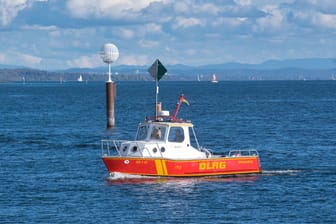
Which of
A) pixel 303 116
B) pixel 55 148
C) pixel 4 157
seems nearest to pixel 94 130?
pixel 55 148

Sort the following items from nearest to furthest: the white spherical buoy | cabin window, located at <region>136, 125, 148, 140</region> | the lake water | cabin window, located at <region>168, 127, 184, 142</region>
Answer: the lake water < cabin window, located at <region>168, 127, 184, 142</region> < cabin window, located at <region>136, 125, 148, 140</region> < the white spherical buoy

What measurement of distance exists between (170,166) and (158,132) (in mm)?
2296

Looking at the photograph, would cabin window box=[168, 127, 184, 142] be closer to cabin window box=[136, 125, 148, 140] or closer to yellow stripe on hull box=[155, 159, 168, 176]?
cabin window box=[136, 125, 148, 140]

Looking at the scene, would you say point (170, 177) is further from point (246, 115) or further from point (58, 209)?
point (246, 115)

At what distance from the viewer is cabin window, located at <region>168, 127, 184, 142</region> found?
52.2m

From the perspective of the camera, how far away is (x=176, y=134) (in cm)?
5238

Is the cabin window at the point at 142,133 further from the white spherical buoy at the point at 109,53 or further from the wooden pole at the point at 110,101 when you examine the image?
the white spherical buoy at the point at 109,53

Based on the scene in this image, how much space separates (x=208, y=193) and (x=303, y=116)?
71.6m

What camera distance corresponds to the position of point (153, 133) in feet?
172

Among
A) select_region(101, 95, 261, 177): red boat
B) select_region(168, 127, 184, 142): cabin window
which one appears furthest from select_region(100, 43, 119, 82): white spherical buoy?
select_region(168, 127, 184, 142): cabin window

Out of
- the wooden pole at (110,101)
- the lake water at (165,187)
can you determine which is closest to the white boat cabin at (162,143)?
the lake water at (165,187)

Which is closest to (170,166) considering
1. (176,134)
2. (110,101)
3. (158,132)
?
(176,134)

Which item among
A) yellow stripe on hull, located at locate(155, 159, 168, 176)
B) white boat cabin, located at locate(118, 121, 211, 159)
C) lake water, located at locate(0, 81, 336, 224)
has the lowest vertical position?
lake water, located at locate(0, 81, 336, 224)

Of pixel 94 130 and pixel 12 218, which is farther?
pixel 94 130
